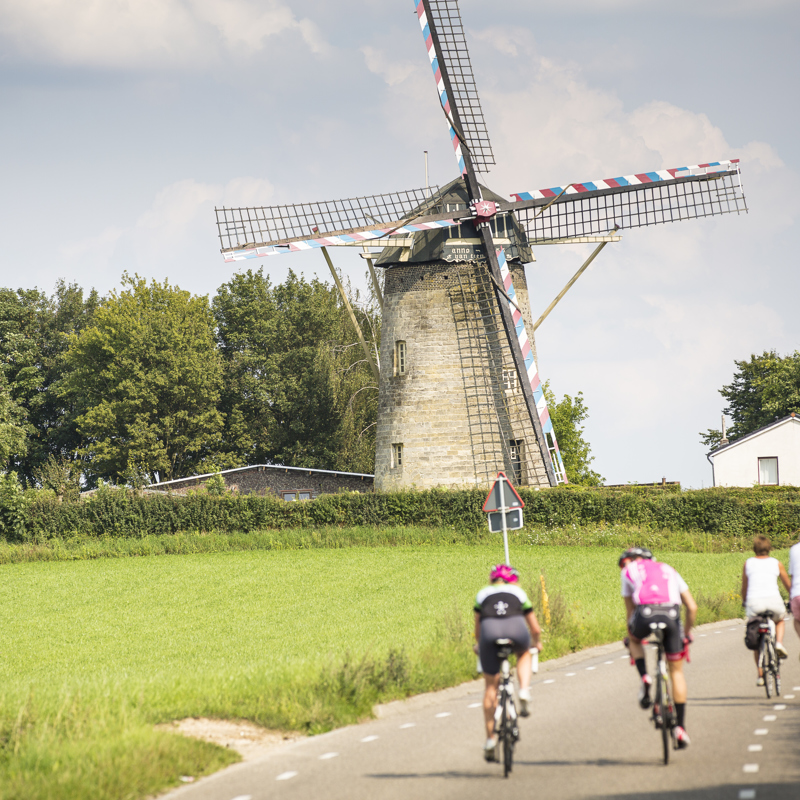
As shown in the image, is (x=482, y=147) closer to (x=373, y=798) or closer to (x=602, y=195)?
(x=602, y=195)

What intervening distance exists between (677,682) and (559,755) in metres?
1.30

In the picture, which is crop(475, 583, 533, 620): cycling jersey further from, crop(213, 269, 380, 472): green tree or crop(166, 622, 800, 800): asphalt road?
crop(213, 269, 380, 472): green tree

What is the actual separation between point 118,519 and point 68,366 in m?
27.4

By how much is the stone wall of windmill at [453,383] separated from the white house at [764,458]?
14.3m

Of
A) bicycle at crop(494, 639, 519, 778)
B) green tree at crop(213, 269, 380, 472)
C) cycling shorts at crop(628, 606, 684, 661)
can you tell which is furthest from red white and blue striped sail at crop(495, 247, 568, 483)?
bicycle at crop(494, 639, 519, 778)

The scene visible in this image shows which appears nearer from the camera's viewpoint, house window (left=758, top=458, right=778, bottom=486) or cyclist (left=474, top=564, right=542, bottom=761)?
cyclist (left=474, top=564, right=542, bottom=761)

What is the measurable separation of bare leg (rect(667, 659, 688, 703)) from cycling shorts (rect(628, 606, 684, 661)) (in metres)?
0.07

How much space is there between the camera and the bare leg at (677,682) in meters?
9.33

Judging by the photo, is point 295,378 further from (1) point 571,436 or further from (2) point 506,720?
(2) point 506,720

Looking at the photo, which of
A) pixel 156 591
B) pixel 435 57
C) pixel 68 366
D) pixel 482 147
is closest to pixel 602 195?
pixel 482 147

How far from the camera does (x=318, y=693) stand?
12.2m

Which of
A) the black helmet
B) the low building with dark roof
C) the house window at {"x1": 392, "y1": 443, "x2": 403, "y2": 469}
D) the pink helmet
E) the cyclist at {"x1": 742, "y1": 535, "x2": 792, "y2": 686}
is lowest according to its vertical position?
the cyclist at {"x1": 742, "y1": 535, "x2": 792, "y2": 686}

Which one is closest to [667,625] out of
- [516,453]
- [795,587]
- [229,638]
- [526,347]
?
[795,587]

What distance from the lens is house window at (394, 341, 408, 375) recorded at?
1578 inches
